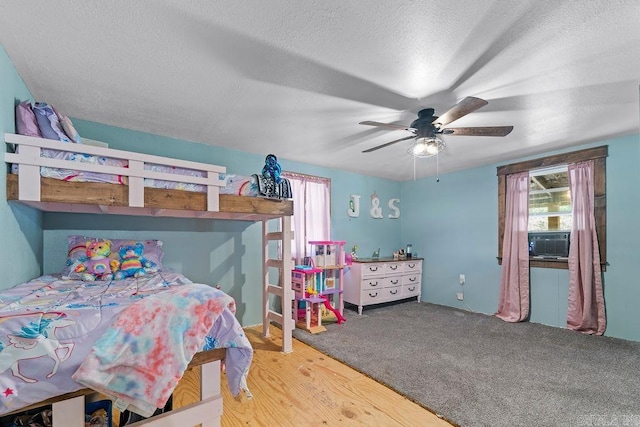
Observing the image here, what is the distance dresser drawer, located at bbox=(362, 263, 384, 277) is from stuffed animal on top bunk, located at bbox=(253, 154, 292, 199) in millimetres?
2084

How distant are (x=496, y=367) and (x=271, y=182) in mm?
2540

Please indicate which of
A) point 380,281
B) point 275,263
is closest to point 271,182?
point 275,263

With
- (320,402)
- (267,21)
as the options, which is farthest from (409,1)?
(320,402)

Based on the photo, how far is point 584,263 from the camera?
3.26m

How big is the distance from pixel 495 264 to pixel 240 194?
376cm

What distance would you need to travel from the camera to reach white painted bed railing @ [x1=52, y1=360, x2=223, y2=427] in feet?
3.68

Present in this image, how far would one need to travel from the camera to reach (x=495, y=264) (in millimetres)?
4117

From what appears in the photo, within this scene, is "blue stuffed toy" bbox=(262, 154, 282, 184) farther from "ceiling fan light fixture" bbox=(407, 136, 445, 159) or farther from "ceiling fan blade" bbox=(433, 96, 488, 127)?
"ceiling fan blade" bbox=(433, 96, 488, 127)

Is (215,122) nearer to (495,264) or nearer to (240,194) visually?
(240,194)

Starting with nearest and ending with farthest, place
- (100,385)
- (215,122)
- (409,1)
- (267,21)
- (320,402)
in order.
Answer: (100,385) < (409,1) < (267,21) < (320,402) < (215,122)

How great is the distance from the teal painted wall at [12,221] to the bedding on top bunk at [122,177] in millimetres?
212

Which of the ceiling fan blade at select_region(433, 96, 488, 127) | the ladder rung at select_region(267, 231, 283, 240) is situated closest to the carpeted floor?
the ladder rung at select_region(267, 231, 283, 240)

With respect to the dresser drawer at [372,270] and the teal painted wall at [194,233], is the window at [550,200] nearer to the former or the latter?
the dresser drawer at [372,270]

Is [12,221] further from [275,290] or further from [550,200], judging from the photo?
[550,200]
